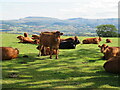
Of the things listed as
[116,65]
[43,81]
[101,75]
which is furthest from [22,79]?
[116,65]

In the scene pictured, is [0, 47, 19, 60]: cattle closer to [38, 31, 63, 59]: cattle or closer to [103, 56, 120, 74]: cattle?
[38, 31, 63, 59]: cattle

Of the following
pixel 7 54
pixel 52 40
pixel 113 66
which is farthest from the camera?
pixel 52 40

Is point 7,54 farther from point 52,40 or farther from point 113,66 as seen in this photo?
point 113,66

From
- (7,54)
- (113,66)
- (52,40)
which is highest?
(52,40)

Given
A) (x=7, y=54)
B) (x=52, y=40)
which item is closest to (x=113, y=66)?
(x=52, y=40)

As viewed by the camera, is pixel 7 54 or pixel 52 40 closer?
pixel 7 54

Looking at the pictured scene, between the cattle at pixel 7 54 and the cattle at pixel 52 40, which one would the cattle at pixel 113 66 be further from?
the cattle at pixel 7 54

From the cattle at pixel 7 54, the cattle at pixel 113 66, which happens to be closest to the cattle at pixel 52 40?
the cattle at pixel 7 54

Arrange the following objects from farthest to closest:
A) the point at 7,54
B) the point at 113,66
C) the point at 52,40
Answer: the point at 52,40 → the point at 7,54 → the point at 113,66

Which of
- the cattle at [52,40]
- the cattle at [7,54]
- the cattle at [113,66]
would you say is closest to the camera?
the cattle at [113,66]

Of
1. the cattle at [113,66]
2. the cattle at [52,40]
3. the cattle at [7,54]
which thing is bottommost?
the cattle at [113,66]

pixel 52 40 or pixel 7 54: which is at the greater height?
pixel 52 40

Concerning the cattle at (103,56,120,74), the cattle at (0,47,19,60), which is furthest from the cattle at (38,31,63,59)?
the cattle at (103,56,120,74)

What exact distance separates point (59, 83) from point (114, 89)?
199cm
